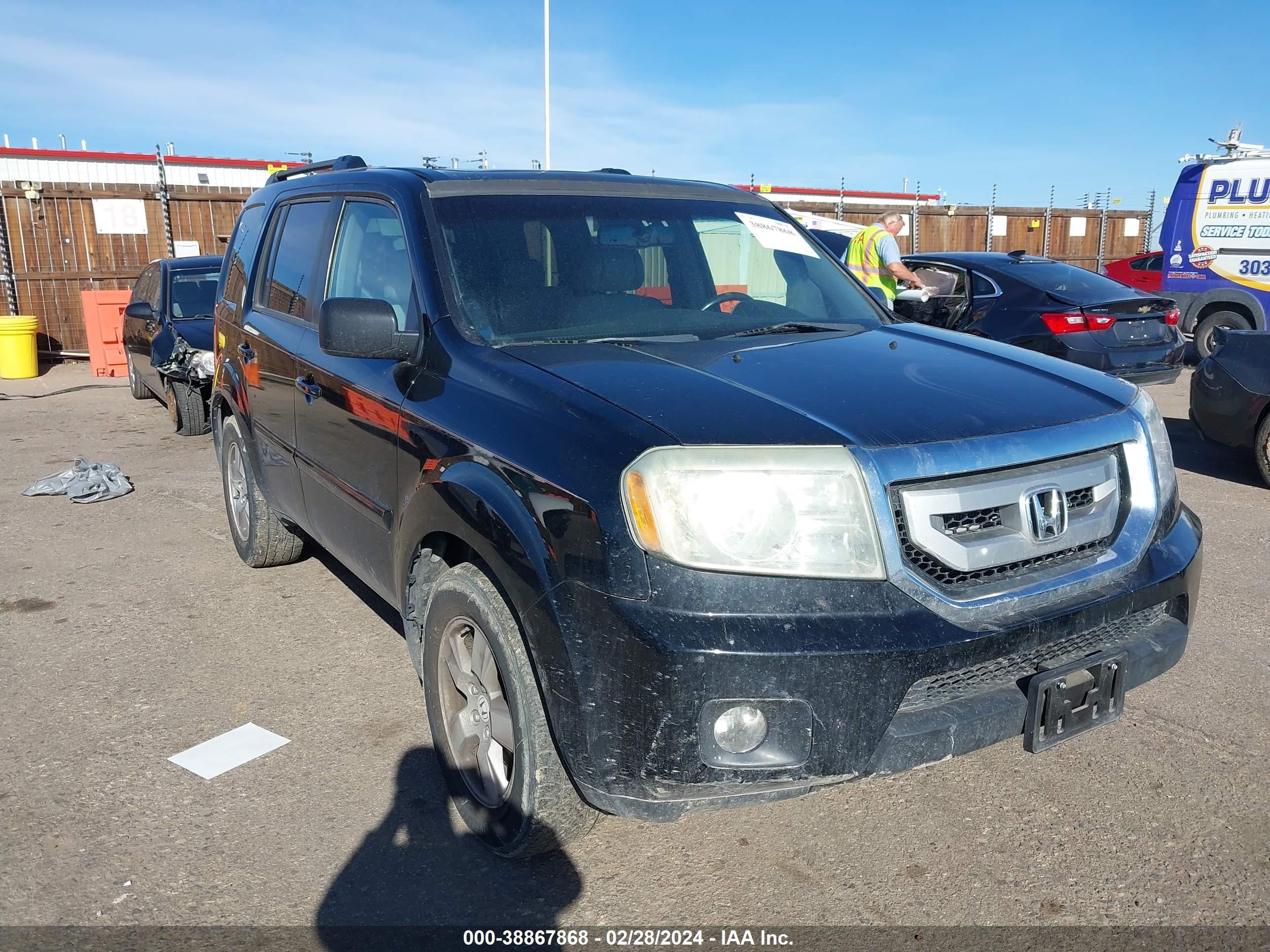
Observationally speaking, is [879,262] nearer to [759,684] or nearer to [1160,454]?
[1160,454]

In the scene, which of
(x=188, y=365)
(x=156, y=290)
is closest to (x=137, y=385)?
(x=156, y=290)

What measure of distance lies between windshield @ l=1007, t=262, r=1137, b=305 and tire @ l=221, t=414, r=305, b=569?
6619 mm

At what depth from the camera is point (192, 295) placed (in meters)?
9.92

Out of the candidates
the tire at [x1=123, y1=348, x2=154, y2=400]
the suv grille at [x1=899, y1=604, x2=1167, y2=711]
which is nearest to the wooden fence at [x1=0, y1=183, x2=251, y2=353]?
the tire at [x1=123, y1=348, x2=154, y2=400]

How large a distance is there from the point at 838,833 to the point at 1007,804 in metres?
0.55

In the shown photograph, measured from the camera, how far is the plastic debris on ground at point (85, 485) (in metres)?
6.96

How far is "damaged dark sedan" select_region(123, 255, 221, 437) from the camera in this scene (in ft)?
29.8

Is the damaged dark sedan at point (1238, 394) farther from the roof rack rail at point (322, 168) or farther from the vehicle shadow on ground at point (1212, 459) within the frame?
the roof rack rail at point (322, 168)

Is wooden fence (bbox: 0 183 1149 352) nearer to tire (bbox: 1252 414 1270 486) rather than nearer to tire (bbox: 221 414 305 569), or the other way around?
tire (bbox: 221 414 305 569)

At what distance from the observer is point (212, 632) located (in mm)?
4488

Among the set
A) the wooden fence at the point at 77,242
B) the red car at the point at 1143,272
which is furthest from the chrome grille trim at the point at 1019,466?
the wooden fence at the point at 77,242

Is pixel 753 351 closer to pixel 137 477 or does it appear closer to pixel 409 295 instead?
pixel 409 295

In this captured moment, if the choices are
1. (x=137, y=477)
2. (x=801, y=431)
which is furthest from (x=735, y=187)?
(x=137, y=477)

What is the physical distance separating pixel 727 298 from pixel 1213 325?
37.9 feet
